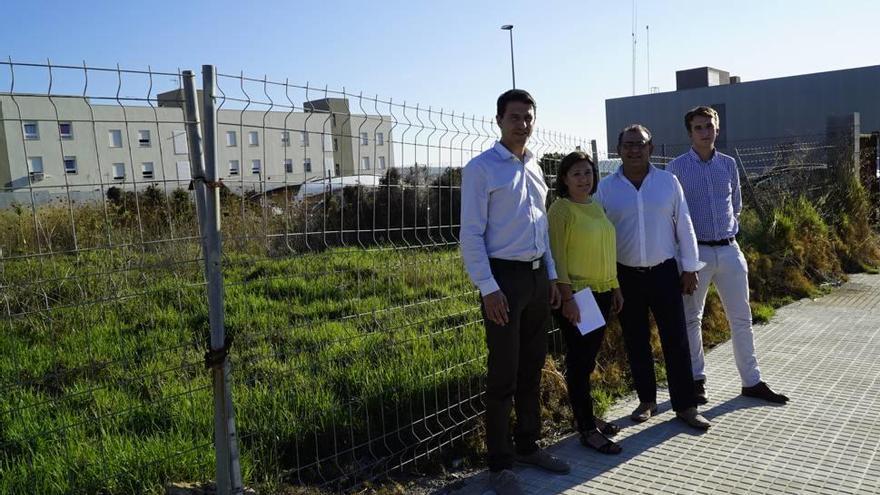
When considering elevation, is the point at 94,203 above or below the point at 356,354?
above

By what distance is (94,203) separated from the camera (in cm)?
318

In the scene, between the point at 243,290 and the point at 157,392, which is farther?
the point at 243,290

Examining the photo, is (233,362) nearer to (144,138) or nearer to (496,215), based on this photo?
(144,138)

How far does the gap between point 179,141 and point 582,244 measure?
2.21m

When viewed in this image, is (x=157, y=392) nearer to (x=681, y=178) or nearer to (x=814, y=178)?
(x=681, y=178)

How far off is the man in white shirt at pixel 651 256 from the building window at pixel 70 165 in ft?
9.86

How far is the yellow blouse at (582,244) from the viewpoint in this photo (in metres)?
4.02

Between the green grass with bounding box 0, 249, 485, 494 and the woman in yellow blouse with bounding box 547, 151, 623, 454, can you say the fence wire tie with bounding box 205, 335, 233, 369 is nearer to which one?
the green grass with bounding box 0, 249, 485, 494

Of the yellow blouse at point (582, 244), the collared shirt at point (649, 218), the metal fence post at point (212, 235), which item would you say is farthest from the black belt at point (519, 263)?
the metal fence post at point (212, 235)

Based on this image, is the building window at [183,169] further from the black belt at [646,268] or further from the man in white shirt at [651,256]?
the black belt at [646,268]

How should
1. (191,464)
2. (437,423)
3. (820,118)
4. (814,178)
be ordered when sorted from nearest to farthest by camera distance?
(191,464)
(437,423)
(814,178)
(820,118)

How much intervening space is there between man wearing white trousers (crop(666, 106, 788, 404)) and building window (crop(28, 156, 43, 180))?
391cm

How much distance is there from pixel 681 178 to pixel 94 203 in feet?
12.1

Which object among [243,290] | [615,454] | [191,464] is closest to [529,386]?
[615,454]
